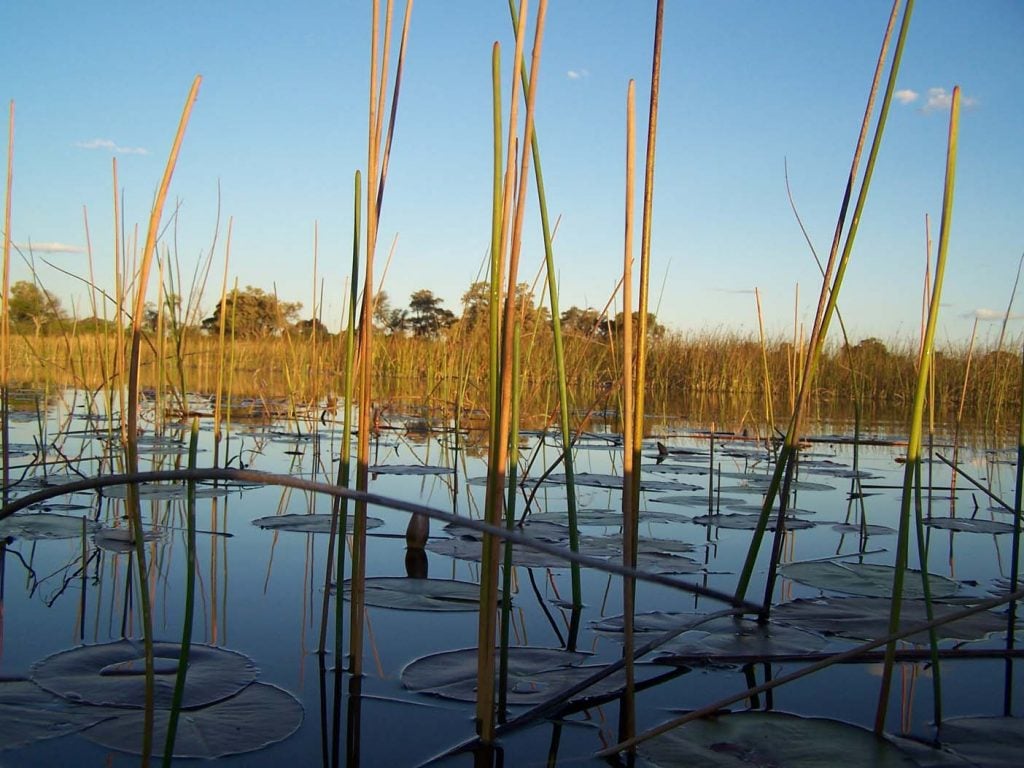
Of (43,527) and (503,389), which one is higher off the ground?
(503,389)

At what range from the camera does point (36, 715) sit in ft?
3.12

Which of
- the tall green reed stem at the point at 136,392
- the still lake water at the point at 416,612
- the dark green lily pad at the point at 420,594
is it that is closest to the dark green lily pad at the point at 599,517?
the still lake water at the point at 416,612

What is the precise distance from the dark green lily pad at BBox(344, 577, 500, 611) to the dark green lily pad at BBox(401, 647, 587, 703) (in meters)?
0.24

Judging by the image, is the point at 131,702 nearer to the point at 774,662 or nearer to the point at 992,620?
the point at 774,662

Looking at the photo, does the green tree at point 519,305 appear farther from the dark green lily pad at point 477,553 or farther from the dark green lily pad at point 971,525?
the dark green lily pad at point 971,525

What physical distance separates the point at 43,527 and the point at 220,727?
4.41ft

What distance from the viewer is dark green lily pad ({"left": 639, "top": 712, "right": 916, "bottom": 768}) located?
0.91 metres

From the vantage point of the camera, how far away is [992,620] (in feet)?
5.20

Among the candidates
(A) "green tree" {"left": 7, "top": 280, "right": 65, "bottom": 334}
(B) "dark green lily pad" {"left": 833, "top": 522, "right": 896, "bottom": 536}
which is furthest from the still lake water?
(A) "green tree" {"left": 7, "top": 280, "right": 65, "bottom": 334}

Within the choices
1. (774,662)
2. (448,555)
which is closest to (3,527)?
Result: (448,555)

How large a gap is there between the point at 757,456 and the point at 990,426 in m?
5.23

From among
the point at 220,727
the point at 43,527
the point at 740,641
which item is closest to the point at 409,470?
the point at 43,527

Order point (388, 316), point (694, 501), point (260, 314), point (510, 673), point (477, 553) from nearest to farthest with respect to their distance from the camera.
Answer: point (510, 673) < point (477, 553) < point (694, 501) < point (260, 314) < point (388, 316)

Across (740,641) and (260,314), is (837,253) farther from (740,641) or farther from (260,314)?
(260,314)
